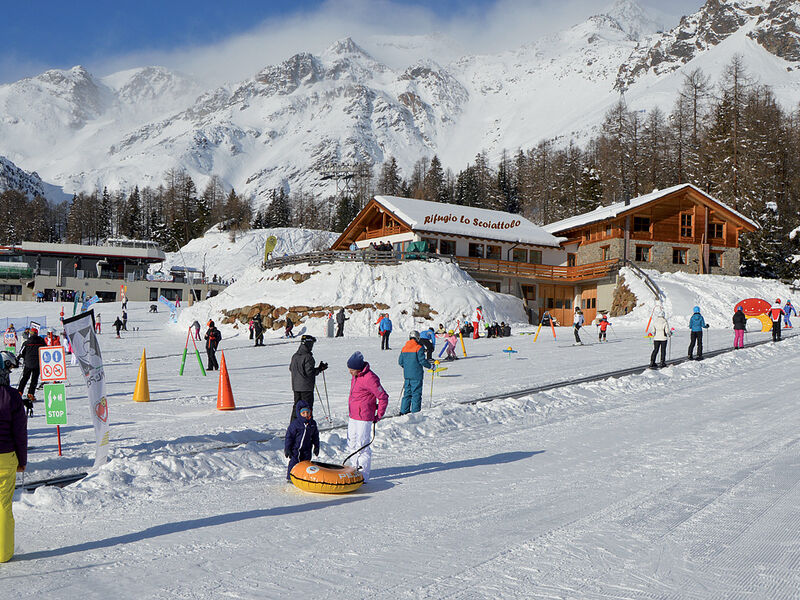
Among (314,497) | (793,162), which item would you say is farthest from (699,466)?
(793,162)

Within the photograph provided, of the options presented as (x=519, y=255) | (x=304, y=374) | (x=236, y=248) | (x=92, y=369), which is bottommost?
(x=304, y=374)

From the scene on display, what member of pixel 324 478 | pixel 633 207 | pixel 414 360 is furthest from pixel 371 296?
pixel 324 478

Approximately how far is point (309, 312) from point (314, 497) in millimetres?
28699

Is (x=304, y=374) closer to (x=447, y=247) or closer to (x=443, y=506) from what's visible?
(x=443, y=506)

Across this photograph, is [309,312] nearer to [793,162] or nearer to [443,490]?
[443,490]

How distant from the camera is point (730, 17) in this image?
19262 cm

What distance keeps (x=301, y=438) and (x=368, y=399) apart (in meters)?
0.90

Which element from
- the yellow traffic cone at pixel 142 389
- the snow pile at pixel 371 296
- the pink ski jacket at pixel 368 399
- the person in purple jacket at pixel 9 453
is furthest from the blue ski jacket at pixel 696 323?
the person in purple jacket at pixel 9 453

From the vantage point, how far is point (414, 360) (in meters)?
13.0

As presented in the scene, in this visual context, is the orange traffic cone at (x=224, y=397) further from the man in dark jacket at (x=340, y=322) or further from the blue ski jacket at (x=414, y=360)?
the man in dark jacket at (x=340, y=322)

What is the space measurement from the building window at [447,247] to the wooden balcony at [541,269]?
148 cm

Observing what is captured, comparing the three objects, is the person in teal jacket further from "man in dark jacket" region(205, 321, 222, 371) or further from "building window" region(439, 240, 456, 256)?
"building window" region(439, 240, 456, 256)

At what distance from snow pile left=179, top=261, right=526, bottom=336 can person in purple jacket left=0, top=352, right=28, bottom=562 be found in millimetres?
29005

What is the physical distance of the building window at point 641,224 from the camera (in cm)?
4544
